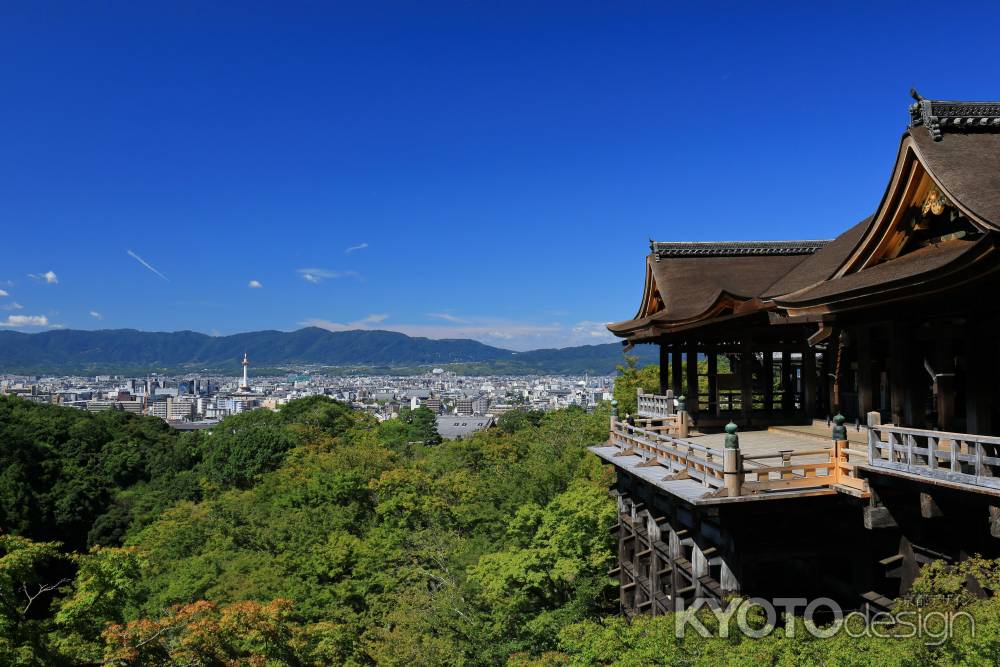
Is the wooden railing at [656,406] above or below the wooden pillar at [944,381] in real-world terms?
below

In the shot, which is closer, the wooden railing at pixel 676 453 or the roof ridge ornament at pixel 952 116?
the roof ridge ornament at pixel 952 116

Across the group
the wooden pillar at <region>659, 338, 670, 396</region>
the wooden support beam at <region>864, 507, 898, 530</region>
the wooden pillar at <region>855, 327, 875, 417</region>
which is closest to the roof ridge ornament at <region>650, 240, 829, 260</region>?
the wooden pillar at <region>659, 338, 670, 396</region>

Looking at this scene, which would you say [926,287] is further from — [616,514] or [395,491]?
[395,491]

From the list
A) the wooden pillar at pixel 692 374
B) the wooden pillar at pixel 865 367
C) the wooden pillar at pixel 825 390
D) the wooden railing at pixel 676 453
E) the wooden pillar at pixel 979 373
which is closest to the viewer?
the wooden pillar at pixel 979 373

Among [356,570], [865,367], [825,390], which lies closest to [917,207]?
[865,367]

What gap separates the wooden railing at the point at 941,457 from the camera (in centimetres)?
614

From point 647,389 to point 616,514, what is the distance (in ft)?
51.4

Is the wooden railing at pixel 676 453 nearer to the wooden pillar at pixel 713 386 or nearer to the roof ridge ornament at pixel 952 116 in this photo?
the wooden pillar at pixel 713 386

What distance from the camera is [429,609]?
19109mm

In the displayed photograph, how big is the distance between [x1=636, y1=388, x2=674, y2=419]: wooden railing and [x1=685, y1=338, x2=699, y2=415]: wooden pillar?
43 centimetres

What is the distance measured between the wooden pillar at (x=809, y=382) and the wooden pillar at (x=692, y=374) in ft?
7.57

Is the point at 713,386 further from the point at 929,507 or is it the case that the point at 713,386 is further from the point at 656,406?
the point at 929,507

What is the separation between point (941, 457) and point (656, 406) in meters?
10.1

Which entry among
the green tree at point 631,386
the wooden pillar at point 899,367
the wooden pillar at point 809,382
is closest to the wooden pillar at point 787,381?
the wooden pillar at point 809,382
